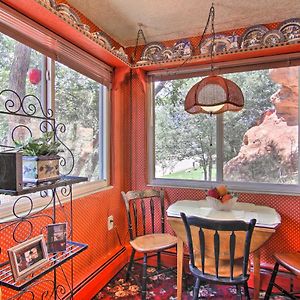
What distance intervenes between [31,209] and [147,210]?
4.97ft

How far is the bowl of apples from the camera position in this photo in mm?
2107

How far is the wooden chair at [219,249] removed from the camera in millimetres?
1573

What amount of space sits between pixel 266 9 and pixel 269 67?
1.62 ft

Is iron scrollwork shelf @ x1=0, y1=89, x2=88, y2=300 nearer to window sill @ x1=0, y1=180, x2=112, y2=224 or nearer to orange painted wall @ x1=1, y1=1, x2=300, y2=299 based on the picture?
window sill @ x1=0, y1=180, x2=112, y2=224

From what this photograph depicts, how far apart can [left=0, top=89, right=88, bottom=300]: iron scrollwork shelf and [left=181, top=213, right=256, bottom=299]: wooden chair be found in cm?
73

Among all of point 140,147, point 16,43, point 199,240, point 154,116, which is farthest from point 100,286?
point 16,43

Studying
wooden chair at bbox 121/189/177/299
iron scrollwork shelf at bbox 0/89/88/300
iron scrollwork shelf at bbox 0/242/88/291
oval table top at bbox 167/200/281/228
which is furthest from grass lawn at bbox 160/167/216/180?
iron scrollwork shelf at bbox 0/242/88/291

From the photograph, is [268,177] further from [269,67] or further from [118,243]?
[118,243]

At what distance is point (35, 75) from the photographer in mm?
1822

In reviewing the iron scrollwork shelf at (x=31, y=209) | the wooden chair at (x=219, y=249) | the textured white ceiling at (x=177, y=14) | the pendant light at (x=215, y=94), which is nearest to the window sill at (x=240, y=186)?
the wooden chair at (x=219, y=249)

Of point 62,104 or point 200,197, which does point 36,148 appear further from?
point 200,197

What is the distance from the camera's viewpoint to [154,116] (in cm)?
291

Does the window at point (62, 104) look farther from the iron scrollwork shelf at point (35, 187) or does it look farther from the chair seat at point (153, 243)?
the chair seat at point (153, 243)

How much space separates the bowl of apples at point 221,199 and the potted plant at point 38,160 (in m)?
1.29
